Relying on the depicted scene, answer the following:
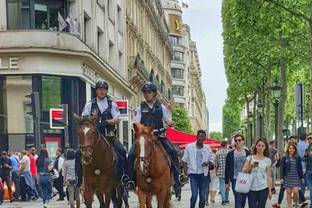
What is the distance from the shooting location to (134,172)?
11898mm

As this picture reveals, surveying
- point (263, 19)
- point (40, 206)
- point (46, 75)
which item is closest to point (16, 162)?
point (40, 206)

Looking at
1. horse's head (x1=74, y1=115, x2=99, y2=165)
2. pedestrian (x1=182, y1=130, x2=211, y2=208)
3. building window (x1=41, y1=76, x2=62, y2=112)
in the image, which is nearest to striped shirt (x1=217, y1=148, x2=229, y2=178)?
pedestrian (x1=182, y1=130, x2=211, y2=208)

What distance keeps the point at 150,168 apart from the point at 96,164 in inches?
42.1

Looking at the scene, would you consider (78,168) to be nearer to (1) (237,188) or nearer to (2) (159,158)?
(2) (159,158)

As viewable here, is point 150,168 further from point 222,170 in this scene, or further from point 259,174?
point 222,170

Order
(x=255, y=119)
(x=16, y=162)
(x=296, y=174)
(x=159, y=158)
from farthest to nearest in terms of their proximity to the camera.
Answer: (x=255, y=119) < (x=16, y=162) < (x=296, y=174) < (x=159, y=158)

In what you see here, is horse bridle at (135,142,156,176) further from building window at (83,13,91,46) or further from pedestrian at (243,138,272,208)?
building window at (83,13,91,46)

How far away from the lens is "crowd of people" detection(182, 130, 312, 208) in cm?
1319

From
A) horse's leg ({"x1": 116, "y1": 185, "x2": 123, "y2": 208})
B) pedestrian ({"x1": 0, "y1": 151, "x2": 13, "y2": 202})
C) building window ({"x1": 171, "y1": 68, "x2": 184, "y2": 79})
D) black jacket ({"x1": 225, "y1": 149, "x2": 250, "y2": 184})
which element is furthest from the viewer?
building window ({"x1": 171, "y1": 68, "x2": 184, "y2": 79})

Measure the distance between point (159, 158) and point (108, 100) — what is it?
68.9 inches

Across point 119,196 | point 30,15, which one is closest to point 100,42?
point 30,15

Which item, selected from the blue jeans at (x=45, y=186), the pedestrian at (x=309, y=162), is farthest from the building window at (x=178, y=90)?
the pedestrian at (x=309, y=162)

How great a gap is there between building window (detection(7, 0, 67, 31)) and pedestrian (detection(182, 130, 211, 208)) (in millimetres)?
19070

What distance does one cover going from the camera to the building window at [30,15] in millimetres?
33844
